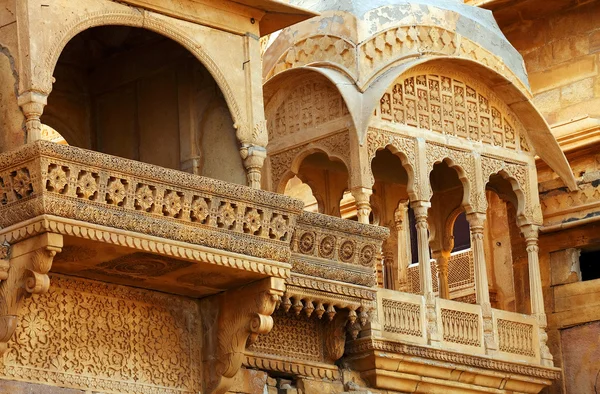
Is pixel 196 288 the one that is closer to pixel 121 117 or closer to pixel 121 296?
pixel 121 296

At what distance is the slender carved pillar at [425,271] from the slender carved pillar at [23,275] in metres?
3.84

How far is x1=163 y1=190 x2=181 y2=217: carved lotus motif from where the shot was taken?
12562 mm

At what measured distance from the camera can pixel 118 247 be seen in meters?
12.3

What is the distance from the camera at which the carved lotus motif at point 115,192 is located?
12227mm

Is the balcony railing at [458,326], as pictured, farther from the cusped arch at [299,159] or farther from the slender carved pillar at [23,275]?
the slender carved pillar at [23,275]

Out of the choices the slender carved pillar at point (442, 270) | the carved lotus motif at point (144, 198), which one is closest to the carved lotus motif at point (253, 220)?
the carved lotus motif at point (144, 198)

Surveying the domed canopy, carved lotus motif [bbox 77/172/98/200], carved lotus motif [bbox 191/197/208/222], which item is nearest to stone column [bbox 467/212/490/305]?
the domed canopy

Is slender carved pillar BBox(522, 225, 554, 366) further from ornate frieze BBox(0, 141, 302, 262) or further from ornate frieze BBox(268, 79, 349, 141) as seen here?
ornate frieze BBox(0, 141, 302, 262)

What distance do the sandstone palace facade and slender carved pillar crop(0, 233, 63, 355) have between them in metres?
0.01

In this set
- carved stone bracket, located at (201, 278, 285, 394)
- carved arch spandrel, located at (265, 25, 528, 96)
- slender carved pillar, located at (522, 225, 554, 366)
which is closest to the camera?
carved stone bracket, located at (201, 278, 285, 394)

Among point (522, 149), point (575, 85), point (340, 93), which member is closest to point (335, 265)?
point (340, 93)

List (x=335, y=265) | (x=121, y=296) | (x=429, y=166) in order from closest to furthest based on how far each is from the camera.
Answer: (x=121, y=296), (x=335, y=265), (x=429, y=166)

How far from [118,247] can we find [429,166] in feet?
12.5

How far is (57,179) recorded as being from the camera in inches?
471
